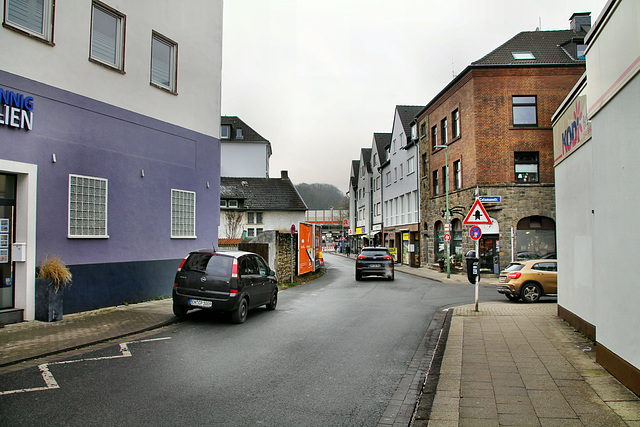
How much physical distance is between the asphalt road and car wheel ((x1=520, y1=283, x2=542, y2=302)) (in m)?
6.10

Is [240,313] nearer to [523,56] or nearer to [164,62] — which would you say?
[164,62]

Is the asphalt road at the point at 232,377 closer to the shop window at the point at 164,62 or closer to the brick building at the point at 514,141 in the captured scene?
the shop window at the point at 164,62

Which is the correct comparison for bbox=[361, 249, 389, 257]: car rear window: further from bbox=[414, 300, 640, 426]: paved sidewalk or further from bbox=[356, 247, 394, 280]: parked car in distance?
bbox=[414, 300, 640, 426]: paved sidewalk

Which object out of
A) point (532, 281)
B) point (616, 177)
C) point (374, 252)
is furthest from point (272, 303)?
point (374, 252)

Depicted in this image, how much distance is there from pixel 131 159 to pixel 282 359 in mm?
8160

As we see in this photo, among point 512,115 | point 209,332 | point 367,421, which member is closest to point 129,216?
point 209,332

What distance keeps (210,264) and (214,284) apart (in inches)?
19.4

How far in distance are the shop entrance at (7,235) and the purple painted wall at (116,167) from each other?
1.63 ft

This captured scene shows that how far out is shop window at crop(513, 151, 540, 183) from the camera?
89.2 feet

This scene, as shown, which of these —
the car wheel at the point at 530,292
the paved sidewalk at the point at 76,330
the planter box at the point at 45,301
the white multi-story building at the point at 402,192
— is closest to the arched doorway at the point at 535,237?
the car wheel at the point at 530,292

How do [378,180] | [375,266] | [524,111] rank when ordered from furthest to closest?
1. [378,180]
2. [524,111]
3. [375,266]

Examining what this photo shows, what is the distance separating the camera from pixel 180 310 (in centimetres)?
1075

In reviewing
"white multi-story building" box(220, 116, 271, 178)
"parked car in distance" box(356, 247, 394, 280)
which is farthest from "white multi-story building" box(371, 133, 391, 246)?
"parked car in distance" box(356, 247, 394, 280)

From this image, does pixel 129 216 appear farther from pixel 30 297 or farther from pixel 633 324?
pixel 633 324
